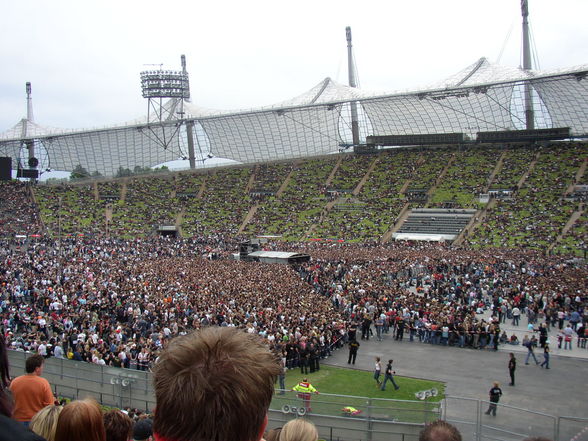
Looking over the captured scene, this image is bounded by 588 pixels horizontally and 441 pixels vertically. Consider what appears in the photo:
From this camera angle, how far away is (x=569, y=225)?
43500mm

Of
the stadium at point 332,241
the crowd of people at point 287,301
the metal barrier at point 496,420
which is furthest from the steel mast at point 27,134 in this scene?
the metal barrier at point 496,420

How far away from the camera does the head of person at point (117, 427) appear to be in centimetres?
310

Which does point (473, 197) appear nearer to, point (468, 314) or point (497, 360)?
point (468, 314)

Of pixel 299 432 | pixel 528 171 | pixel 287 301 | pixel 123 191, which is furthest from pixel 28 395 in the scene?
pixel 123 191

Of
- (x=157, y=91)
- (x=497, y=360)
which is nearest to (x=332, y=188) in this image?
(x=157, y=91)

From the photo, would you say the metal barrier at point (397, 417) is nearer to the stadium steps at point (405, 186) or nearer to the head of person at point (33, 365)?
the head of person at point (33, 365)

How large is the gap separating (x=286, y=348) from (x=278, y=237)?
34.6 metres

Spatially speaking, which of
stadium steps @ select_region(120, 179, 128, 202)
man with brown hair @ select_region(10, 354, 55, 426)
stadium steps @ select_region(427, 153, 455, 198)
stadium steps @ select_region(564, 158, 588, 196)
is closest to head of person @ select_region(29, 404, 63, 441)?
man with brown hair @ select_region(10, 354, 55, 426)

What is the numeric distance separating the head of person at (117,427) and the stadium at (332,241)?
846 millimetres

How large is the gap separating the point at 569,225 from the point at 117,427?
46.4m

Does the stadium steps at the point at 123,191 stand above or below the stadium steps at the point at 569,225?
above

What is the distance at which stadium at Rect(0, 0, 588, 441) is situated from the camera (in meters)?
15.2

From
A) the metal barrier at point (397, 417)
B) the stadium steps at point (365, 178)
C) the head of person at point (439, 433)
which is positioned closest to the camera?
the head of person at point (439, 433)

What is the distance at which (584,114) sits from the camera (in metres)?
60.1
